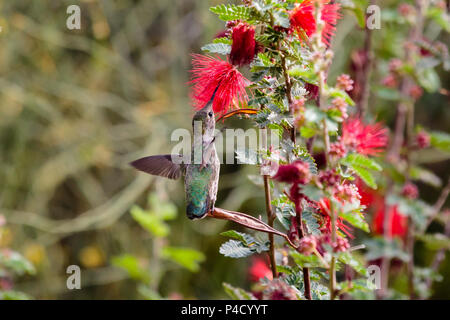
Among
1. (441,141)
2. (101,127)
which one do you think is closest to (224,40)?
(441,141)

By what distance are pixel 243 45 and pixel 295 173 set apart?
196mm

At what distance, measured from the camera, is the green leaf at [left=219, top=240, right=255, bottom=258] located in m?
0.64

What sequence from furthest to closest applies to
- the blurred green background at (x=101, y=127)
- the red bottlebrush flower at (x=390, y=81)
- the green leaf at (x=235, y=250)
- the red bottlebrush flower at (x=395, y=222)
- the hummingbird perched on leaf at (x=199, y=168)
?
1. the blurred green background at (x=101, y=127)
2. the red bottlebrush flower at (x=395, y=222)
3. the red bottlebrush flower at (x=390, y=81)
4. the hummingbird perched on leaf at (x=199, y=168)
5. the green leaf at (x=235, y=250)

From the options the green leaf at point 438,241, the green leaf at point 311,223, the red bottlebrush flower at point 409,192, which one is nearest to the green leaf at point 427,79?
the red bottlebrush flower at point 409,192

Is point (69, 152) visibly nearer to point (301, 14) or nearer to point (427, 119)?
point (427, 119)

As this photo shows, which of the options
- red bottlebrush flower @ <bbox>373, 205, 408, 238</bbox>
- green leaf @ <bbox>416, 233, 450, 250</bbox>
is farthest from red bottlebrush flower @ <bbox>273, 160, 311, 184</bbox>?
red bottlebrush flower @ <bbox>373, 205, 408, 238</bbox>

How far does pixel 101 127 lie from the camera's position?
7.71 ft

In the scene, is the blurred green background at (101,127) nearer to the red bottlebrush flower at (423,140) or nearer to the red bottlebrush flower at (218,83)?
the red bottlebrush flower at (423,140)

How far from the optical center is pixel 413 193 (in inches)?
49.0

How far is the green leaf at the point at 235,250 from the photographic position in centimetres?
64

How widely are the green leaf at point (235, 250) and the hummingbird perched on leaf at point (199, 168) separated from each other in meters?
0.12

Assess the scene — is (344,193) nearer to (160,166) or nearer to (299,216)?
(299,216)
